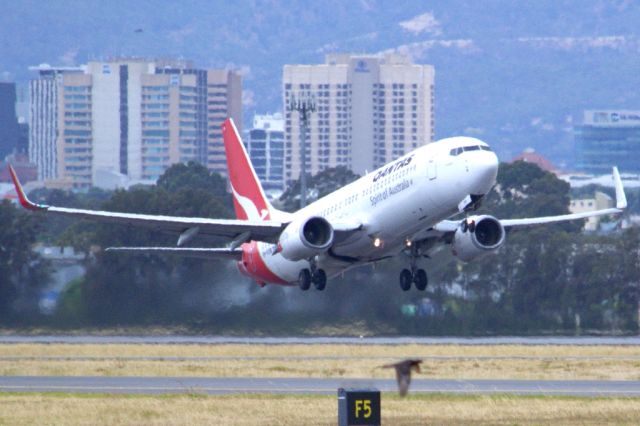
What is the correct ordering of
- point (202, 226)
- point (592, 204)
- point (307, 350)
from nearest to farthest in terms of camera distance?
point (202, 226) < point (307, 350) < point (592, 204)

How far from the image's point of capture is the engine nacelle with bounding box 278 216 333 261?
51.3m

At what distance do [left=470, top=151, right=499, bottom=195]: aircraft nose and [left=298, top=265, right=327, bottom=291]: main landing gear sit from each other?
7.83m

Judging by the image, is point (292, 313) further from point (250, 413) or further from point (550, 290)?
point (250, 413)

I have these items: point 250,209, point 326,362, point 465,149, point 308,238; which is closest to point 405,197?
point 465,149

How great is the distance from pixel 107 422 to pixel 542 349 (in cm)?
2735

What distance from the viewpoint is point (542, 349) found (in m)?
62.6

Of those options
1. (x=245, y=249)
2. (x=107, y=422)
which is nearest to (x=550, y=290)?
(x=245, y=249)

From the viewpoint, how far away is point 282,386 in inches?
1868

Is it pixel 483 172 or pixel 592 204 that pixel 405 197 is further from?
pixel 592 204

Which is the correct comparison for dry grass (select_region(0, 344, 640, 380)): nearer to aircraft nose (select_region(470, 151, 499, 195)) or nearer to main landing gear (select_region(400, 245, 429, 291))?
main landing gear (select_region(400, 245, 429, 291))

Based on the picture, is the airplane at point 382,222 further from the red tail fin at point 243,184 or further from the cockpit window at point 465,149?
the red tail fin at point 243,184

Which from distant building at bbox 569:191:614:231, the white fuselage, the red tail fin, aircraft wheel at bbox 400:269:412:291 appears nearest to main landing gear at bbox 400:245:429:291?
aircraft wheel at bbox 400:269:412:291

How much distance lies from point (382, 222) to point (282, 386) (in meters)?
6.07

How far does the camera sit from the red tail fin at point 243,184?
61531 millimetres
